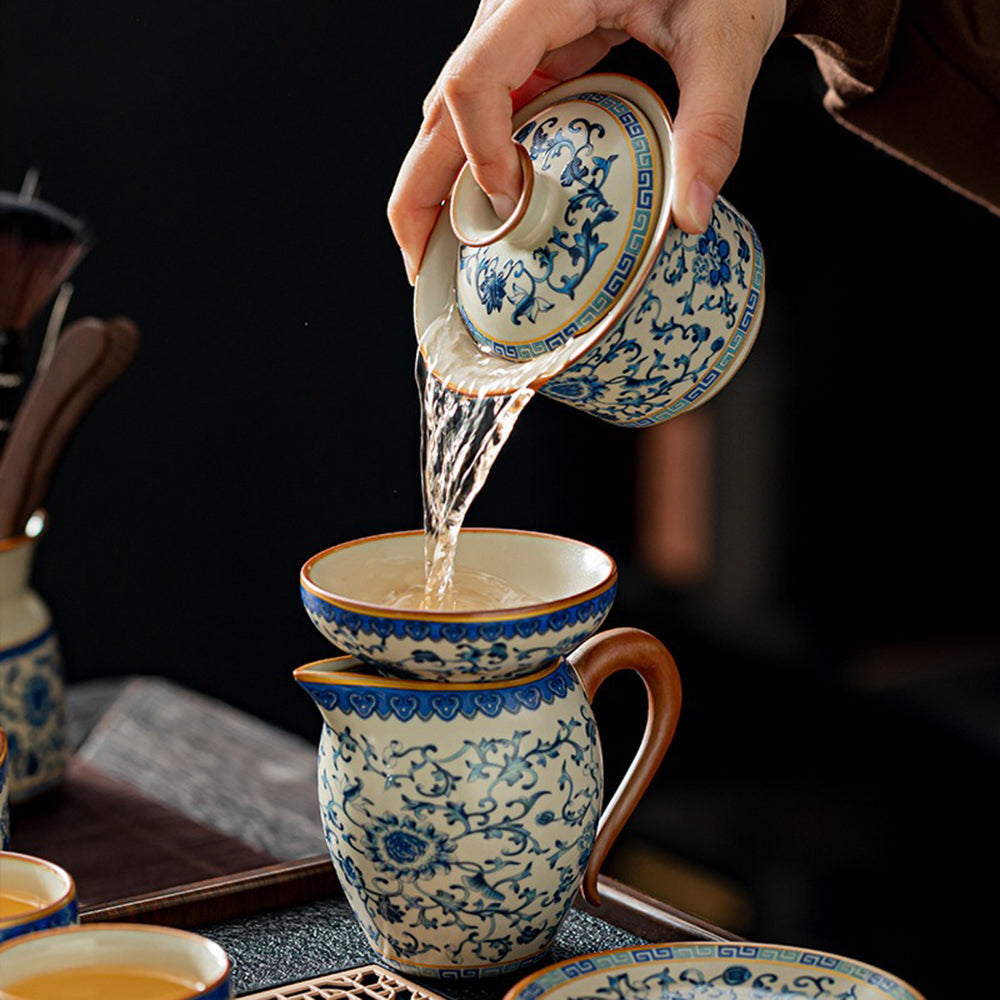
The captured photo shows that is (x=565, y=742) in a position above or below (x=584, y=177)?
below

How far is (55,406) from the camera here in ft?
4.48

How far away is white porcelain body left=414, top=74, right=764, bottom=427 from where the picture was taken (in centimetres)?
93

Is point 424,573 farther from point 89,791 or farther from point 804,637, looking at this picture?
point 804,637

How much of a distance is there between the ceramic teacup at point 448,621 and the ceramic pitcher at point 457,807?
2 cm

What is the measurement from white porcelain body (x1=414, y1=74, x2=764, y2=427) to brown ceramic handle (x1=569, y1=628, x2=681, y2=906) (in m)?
0.16

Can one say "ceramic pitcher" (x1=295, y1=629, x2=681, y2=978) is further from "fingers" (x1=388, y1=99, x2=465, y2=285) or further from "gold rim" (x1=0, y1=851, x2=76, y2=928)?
"fingers" (x1=388, y1=99, x2=465, y2=285)

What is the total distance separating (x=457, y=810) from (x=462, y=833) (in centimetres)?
1

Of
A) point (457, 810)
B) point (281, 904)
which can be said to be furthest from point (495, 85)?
point (281, 904)

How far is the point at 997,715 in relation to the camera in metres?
2.14

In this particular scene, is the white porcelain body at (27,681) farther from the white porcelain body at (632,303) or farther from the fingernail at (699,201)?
the fingernail at (699,201)

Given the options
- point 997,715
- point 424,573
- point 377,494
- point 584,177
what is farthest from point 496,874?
point 377,494

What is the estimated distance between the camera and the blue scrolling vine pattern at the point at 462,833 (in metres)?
0.86

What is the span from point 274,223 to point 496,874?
77.7 inches

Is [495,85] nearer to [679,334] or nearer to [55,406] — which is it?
[679,334]
